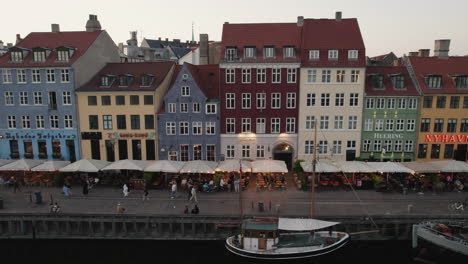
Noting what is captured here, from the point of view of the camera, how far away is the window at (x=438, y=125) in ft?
149

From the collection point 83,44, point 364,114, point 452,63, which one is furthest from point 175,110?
point 452,63

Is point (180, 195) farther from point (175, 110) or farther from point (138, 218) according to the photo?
point (175, 110)

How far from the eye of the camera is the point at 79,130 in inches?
1869

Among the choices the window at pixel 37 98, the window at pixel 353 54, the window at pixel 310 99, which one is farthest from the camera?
the window at pixel 37 98

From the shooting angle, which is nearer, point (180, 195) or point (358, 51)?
point (180, 195)

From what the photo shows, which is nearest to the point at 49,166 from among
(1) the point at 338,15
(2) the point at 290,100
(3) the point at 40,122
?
(3) the point at 40,122

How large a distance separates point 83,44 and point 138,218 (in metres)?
28.8

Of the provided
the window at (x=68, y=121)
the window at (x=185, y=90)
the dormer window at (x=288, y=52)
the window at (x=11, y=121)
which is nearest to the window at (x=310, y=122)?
the dormer window at (x=288, y=52)

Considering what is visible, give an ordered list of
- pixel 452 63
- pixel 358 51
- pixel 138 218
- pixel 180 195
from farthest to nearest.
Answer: pixel 452 63 < pixel 358 51 < pixel 180 195 < pixel 138 218

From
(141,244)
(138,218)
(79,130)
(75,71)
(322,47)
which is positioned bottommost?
(141,244)

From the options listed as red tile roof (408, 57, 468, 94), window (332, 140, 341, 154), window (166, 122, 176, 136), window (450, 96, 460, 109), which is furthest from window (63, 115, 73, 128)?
window (450, 96, 460, 109)

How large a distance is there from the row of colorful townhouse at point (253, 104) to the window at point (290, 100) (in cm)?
19

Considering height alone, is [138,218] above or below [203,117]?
below

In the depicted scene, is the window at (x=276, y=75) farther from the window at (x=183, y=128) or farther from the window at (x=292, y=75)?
the window at (x=183, y=128)
